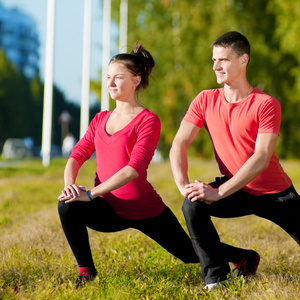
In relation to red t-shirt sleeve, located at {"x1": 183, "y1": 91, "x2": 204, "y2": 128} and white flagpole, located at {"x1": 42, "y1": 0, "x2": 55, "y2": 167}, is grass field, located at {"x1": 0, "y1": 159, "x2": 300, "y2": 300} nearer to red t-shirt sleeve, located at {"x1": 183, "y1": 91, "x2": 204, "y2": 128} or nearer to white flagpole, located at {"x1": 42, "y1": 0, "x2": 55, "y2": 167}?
red t-shirt sleeve, located at {"x1": 183, "y1": 91, "x2": 204, "y2": 128}

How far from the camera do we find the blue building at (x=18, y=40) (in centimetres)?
14738

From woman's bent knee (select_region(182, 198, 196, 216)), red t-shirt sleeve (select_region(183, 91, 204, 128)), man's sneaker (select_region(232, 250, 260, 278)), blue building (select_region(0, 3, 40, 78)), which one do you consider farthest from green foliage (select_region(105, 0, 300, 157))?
blue building (select_region(0, 3, 40, 78))

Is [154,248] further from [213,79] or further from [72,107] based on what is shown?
[72,107]

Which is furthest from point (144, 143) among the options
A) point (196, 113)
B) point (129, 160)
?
point (196, 113)

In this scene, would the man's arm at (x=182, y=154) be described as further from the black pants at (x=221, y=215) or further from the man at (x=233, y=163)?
the black pants at (x=221, y=215)

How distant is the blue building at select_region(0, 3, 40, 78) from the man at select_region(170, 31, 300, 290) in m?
144

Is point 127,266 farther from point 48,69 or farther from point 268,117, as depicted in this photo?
point 48,69

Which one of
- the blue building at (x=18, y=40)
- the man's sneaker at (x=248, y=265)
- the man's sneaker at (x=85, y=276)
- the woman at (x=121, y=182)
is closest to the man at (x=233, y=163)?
the woman at (x=121, y=182)

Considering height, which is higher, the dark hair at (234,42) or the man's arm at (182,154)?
the dark hair at (234,42)

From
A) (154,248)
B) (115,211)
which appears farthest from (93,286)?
(154,248)

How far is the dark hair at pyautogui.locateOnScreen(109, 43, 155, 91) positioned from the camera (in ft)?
13.9

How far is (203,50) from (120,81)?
26.4 metres

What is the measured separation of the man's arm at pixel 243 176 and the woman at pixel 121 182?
426 mm

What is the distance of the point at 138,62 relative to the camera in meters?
4.29
